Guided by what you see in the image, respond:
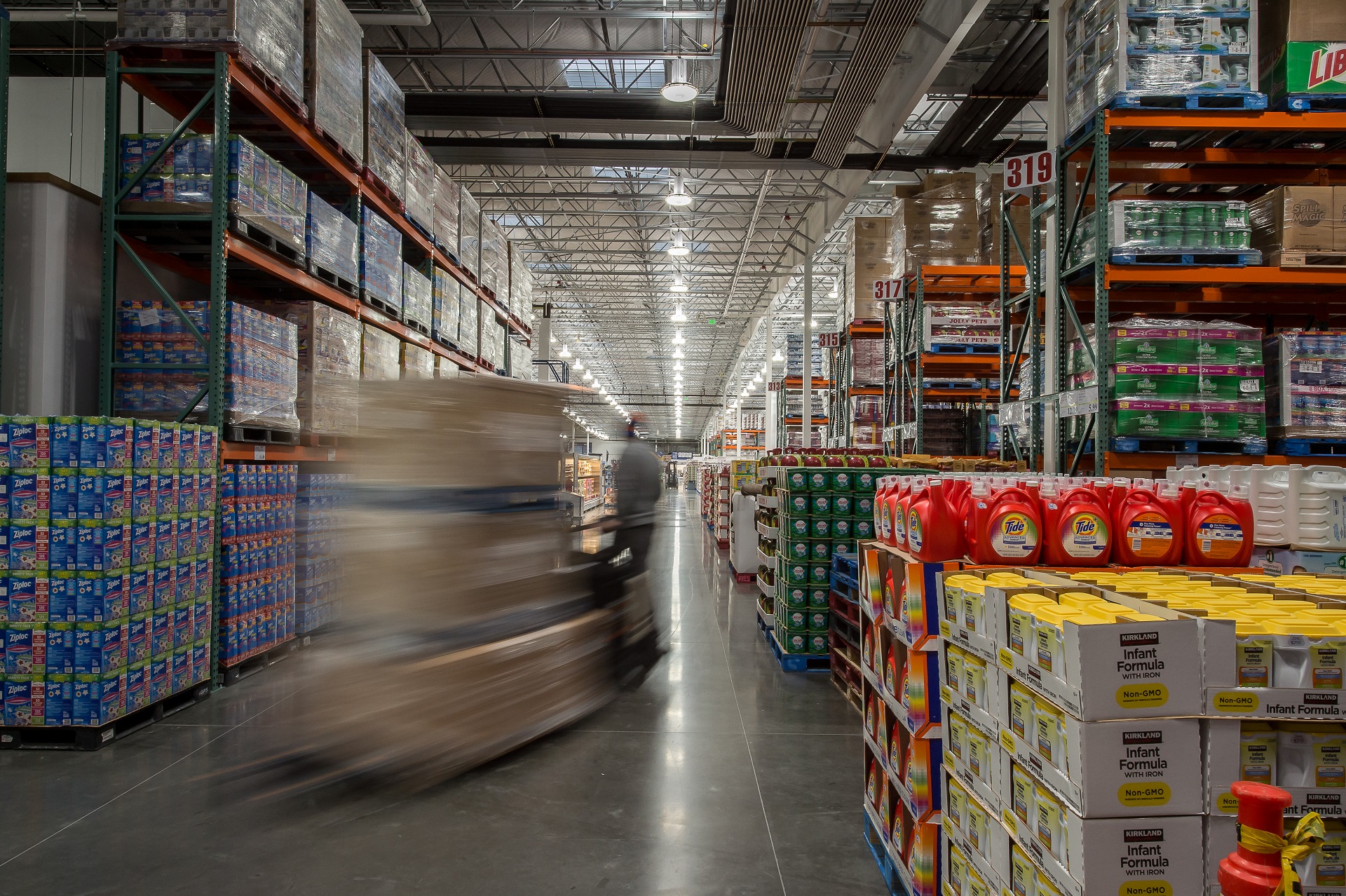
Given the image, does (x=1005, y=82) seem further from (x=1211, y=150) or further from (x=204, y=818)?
(x=204, y=818)

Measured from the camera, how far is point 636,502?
6.68 m

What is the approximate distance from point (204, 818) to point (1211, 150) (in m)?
8.31

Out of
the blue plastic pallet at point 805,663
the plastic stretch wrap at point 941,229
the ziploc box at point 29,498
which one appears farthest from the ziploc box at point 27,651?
the plastic stretch wrap at point 941,229

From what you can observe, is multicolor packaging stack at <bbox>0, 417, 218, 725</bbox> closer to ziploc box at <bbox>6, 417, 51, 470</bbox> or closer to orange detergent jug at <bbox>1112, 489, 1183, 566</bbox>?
ziploc box at <bbox>6, 417, 51, 470</bbox>

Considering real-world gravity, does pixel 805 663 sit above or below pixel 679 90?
below

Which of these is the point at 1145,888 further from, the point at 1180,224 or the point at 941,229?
the point at 941,229

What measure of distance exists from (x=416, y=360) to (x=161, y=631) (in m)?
5.53

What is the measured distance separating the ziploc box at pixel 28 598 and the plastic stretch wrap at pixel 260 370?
1.83 meters

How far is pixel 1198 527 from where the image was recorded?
3113mm

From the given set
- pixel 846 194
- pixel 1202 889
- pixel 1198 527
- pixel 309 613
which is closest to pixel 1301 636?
pixel 1202 889

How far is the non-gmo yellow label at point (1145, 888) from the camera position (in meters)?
1.70

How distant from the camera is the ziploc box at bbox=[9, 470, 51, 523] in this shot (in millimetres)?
4738

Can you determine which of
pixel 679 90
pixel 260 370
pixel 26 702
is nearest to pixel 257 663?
pixel 26 702

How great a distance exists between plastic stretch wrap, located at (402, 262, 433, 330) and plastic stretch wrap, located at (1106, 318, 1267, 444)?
26.0 ft
